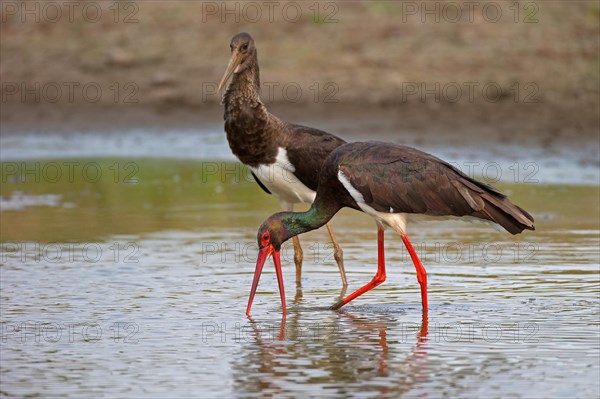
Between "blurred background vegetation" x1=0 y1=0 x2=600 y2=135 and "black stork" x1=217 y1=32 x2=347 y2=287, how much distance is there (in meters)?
6.88

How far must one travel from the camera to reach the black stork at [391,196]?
7.63 m

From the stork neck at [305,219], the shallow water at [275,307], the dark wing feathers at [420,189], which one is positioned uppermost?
the dark wing feathers at [420,189]

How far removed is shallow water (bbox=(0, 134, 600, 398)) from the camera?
241 inches

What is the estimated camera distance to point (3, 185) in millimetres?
13352

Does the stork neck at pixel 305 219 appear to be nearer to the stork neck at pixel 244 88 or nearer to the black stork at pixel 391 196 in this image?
the black stork at pixel 391 196

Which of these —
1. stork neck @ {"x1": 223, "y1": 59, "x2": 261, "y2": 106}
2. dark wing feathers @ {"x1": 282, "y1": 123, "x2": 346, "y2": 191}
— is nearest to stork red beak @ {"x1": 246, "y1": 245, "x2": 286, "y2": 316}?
dark wing feathers @ {"x1": 282, "y1": 123, "x2": 346, "y2": 191}

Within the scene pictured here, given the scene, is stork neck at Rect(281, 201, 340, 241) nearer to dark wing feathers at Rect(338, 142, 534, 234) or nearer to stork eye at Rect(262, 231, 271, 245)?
stork eye at Rect(262, 231, 271, 245)

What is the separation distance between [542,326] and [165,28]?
40.1 feet

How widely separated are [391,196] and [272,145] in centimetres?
133

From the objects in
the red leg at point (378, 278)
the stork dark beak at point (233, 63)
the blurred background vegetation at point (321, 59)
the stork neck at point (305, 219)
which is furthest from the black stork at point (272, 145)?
the blurred background vegetation at point (321, 59)

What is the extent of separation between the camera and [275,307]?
25.9 ft

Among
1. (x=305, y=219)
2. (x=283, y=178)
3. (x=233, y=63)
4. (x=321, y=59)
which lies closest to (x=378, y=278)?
(x=305, y=219)

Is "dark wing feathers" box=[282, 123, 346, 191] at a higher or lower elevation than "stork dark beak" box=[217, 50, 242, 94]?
lower

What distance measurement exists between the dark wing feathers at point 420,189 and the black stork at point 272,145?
34.7 inches
